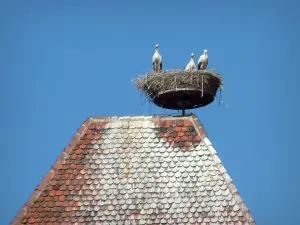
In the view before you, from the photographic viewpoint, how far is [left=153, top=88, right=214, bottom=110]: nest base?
20.0 meters

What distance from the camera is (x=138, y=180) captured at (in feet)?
58.2

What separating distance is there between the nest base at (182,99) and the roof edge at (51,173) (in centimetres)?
197

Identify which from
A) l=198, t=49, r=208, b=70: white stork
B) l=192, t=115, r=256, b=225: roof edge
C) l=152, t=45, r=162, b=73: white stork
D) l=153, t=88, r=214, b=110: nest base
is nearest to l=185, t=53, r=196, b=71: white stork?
l=198, t=49, r=208, b=70: white stork

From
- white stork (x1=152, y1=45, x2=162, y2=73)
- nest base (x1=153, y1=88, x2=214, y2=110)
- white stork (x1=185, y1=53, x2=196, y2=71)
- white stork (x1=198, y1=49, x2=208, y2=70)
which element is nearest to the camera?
nest base (x1=153, y1=88, x2=214, y2=110)

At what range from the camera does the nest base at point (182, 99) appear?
20.0m

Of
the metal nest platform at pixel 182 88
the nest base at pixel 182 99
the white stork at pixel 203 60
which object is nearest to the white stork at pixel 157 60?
the white stork at pixel 203 60

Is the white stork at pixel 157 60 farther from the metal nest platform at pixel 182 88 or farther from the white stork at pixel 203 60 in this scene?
the metal nest platform at pixel 182 88

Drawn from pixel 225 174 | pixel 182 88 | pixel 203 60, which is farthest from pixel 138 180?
pixel 203 60

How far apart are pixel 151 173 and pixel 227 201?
1.63 meters


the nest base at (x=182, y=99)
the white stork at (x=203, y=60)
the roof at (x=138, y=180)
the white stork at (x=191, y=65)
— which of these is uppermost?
the white stork at (x=203, y=60)

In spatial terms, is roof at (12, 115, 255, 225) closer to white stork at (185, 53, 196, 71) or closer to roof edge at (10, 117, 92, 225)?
roof edge at (10, 117, 92, 225)

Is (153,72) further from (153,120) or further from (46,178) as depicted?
(46,178)

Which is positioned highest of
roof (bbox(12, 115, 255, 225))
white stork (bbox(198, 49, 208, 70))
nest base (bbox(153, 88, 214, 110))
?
white stork (bbox(198, 49, 208, 70))

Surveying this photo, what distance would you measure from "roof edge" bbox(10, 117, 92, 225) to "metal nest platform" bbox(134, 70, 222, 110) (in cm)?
195
